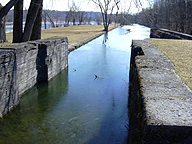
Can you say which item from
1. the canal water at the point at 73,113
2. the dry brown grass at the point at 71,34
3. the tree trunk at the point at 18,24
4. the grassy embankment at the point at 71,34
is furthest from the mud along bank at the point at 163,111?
the grassy embankment at the point at 71,34

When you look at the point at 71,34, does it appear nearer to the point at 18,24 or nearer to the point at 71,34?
the point at 71,34

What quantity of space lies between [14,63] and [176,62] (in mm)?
3793

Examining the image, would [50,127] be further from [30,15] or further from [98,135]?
[30,15]

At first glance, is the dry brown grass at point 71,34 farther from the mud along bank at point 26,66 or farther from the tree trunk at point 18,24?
the mud along bank at point 26,66

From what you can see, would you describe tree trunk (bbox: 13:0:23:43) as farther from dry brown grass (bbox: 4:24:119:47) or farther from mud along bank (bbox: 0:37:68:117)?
dry brown grass (bbox: 4:24:119:47)

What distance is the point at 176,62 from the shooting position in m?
5.47

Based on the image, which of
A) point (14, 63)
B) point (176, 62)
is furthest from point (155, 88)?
point (14, 63)

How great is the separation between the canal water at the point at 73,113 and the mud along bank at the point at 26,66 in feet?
0.91

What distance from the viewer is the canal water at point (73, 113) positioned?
450 cm

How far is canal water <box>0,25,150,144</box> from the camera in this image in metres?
4.50

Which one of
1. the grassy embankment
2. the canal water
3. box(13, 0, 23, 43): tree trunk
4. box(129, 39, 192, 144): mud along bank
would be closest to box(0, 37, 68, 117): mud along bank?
the canal water

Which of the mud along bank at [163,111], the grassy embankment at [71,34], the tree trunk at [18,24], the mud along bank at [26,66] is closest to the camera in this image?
the mud along bank at [163,111]

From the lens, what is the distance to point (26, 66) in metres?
6.52

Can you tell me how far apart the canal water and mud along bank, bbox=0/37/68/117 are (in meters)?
0.28
